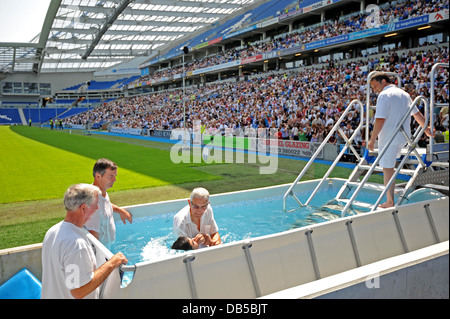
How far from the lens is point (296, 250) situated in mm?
4348

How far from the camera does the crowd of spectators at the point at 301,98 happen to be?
61.2ft

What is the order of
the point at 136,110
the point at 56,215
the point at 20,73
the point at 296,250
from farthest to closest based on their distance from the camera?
the point at 20,73, the point at 136,110, the point at 56,215, the point at 296,250

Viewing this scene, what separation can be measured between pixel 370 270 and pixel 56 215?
7.28m

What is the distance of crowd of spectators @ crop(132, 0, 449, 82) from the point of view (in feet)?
80.2

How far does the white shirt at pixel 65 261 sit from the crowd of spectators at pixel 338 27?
2495cm

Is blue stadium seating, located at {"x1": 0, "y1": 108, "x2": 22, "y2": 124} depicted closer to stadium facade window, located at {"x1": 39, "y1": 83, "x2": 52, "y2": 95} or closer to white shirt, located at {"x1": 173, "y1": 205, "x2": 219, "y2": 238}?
stadium facade window, located at {"x1": 39, "y1": 83, "x2": 52, "y2": 95}

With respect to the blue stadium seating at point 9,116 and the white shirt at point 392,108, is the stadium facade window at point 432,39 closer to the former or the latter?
the white shirt at point 392,108

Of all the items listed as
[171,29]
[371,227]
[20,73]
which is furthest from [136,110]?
[371,227]

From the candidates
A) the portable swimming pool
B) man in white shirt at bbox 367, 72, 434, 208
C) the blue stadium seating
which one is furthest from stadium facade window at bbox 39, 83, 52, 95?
man in white shirt at bbox 367, 72, 434, 208

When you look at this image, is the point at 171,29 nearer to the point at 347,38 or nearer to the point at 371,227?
the point at 347,38

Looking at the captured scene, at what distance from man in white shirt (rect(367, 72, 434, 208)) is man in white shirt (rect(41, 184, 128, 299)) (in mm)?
4751

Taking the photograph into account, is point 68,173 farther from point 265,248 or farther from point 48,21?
point 48,21

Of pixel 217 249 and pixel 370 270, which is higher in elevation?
pixel 217 249

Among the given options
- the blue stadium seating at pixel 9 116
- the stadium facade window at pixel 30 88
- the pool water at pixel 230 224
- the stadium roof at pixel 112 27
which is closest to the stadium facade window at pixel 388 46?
the pool water at pixel 230 224
